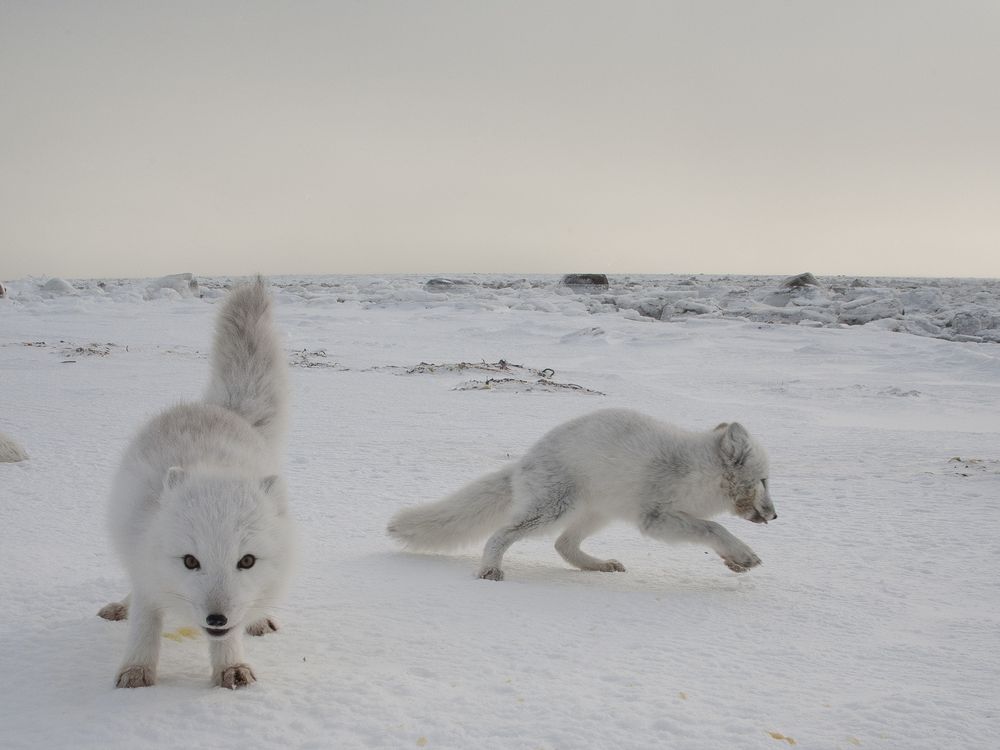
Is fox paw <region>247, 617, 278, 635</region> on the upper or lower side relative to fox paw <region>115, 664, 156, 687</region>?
lower

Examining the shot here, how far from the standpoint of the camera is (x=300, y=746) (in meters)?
1.93

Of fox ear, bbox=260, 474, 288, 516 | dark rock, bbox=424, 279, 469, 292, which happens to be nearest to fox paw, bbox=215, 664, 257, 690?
fox ear, bbox=260, 474, 288, 516

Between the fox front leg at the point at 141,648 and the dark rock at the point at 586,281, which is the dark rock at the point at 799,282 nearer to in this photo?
the dark rock at the point at 586,281

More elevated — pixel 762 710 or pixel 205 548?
pixel 205 548

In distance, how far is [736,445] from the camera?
4.04 meters

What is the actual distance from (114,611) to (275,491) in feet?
2.92

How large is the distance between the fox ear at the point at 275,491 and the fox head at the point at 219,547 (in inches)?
1.1

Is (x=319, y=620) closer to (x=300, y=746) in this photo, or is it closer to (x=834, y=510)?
(x=300, y=746)

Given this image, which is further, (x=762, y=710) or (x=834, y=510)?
(x=834, y=510)

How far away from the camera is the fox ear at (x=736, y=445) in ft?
13.2

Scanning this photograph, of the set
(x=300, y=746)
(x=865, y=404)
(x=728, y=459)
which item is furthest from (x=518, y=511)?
(x=865, y=404)

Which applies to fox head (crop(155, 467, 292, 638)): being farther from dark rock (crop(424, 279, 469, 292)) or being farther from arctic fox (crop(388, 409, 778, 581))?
dark rock (crop(424, 279, 469, 292))

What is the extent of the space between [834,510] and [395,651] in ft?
10.6

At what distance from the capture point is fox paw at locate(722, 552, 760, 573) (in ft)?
12.2
